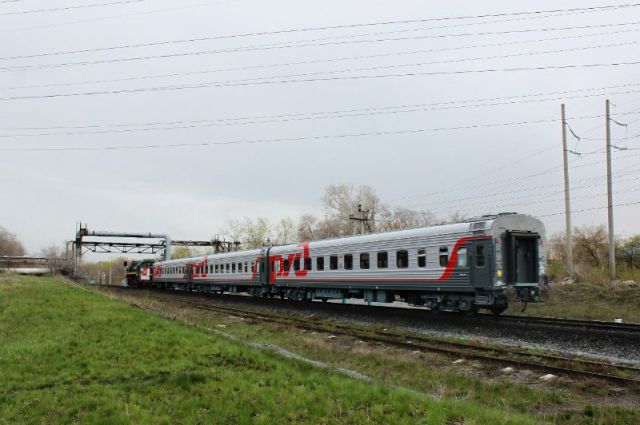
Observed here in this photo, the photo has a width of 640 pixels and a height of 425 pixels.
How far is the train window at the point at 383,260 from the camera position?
20.5 m

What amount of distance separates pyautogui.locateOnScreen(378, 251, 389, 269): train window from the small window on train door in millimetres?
697

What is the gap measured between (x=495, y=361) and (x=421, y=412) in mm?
5002

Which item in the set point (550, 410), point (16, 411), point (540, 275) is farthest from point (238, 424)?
point (540, 275)

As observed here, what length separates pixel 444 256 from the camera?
57.8ft

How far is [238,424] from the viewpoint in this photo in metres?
6.51

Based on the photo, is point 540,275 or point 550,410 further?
point 540,275

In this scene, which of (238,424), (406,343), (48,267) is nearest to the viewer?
(238,424)

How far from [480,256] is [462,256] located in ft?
2.23

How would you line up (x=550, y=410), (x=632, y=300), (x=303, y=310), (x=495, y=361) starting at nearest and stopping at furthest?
(x=550, y=410)
(x=495, y=361)
(x=632, y=300)
(x=303, y=310)

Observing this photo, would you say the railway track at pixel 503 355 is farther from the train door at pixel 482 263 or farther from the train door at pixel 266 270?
the train door at pixel 266 270

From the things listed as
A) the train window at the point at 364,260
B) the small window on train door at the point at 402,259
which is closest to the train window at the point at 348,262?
the train window at the point at 364,260

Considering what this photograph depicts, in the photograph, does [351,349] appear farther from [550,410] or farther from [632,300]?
[632,300]

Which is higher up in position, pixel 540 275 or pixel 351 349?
pixel 540 275

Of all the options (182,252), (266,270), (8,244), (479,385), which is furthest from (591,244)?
(8,244)
